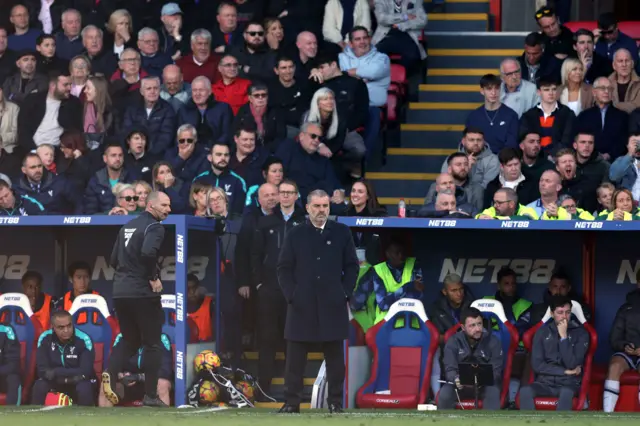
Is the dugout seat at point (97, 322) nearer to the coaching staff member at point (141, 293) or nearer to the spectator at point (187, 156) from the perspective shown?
the coaching staff member at point (141, 293)

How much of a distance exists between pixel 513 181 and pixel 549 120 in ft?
4.27

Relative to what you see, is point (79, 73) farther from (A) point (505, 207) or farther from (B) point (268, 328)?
(A) point (505, 207)

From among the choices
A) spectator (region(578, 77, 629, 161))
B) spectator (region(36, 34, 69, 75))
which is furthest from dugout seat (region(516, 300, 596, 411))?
spectator (region(36, 34, 69, 75))

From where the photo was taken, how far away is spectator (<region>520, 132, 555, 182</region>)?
1559cm

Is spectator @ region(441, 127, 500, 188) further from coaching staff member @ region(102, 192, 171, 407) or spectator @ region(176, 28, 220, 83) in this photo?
spectator @ region(176, 28, 220, 83)

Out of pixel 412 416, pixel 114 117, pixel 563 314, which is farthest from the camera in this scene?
pixel 114 117

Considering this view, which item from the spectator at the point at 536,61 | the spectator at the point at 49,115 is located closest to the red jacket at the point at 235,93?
the spectator at the point at 49,115

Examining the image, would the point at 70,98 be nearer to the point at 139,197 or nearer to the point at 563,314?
the point at 139,197

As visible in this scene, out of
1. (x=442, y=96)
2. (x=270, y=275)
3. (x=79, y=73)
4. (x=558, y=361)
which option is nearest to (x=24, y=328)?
(x=270, y=275)

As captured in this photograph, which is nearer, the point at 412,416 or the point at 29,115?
the point at 412,416

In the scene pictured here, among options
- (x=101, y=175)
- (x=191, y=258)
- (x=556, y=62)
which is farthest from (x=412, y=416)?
(x=556, y=62)

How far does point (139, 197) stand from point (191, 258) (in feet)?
2.66

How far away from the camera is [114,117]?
17.6 metres

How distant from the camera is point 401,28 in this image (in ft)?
61.3
